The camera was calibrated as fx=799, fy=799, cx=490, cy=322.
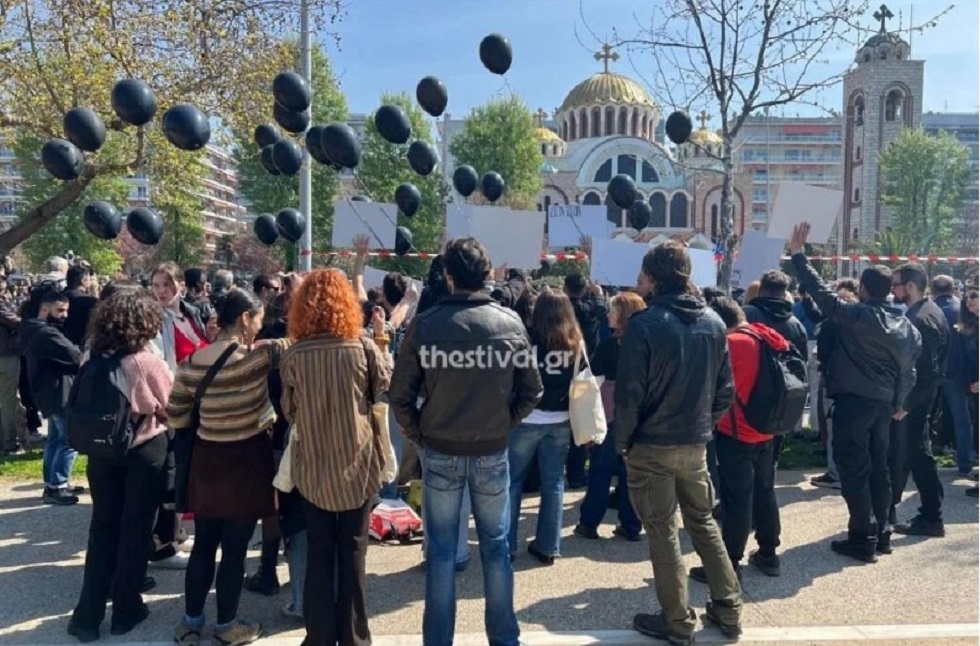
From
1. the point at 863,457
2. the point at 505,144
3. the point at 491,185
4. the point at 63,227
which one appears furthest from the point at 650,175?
the point at 863,457

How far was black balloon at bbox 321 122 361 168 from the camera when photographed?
8.00 metres

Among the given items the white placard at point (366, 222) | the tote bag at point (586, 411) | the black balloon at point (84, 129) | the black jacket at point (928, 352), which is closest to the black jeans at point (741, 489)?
the tote bag at point (586, 411)

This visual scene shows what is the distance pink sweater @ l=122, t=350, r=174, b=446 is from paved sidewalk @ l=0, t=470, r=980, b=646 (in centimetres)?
108

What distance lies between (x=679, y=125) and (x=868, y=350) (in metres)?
5.31

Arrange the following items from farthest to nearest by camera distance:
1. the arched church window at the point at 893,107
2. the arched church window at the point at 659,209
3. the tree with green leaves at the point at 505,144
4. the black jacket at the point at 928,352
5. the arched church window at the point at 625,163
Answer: the arched church window at the point at 659,209
the arched church window at the point at 625,163
the arched church window at the point at 893,107
the tree with green leaves at the point at 505,144
the black jacket at the point at 928,352

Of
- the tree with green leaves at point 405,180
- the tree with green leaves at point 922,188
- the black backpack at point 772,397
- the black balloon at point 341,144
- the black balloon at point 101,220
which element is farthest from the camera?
the tree with green leaves at point 922,188

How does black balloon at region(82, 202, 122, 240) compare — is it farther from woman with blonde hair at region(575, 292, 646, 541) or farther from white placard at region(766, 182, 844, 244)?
white placard at region(766, 182, 844, 244)

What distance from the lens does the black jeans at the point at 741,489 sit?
4.87 meters

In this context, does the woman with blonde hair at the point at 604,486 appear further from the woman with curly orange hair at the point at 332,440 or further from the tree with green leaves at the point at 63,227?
the tree with green leaves at the point at 63,227

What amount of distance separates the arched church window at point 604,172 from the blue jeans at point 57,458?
2769 inches

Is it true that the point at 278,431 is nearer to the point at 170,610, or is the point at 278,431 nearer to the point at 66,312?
the point at 170,610

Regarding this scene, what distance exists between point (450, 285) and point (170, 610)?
255 cm

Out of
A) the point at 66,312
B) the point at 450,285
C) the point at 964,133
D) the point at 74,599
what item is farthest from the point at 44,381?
the point at 964,133

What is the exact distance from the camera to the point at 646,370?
4055 millimetres
